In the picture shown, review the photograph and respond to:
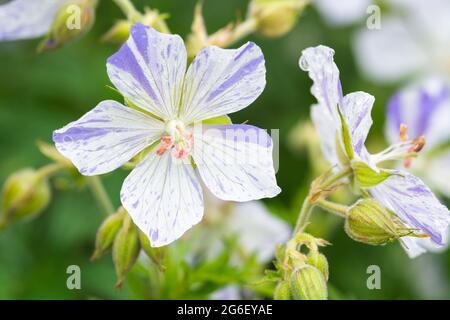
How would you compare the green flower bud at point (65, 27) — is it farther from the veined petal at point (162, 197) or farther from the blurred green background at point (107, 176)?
the blurred green background at point (107, 176)

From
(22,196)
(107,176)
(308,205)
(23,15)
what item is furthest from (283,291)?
(107,176)

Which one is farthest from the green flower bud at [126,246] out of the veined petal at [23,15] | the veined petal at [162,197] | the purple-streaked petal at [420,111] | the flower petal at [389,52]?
the flower petal at [389,52]

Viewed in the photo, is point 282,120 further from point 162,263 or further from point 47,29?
point 162,263

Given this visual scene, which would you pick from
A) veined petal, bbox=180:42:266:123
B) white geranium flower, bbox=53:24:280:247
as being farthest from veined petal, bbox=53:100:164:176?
veined petal, bbox=180:42:266:123

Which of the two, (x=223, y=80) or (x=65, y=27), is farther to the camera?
(x=65, y=27)

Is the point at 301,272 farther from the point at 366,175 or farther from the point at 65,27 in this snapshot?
the point at 65,27

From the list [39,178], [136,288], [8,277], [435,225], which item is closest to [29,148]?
[8,277]

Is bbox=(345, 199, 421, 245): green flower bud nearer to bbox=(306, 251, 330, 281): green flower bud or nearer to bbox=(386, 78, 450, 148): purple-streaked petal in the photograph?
bbox=(306, 251, 330, 281): green flower bud
